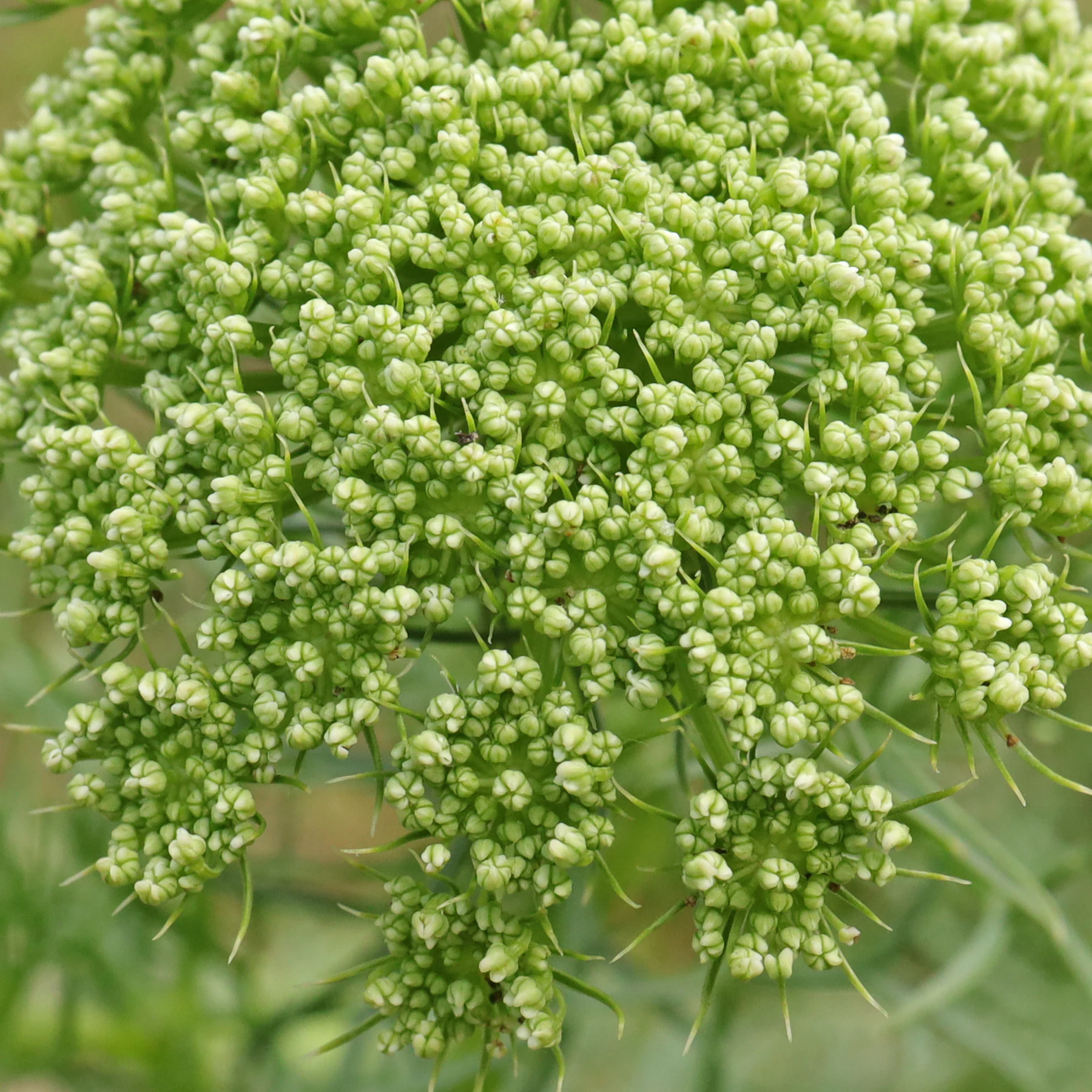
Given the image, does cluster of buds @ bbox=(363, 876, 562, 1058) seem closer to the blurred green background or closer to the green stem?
the green stem

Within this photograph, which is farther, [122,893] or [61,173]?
[122,893]

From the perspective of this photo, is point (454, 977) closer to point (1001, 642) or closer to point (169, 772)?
point (169, 772)

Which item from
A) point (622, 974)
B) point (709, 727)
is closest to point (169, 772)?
point (709, 727)

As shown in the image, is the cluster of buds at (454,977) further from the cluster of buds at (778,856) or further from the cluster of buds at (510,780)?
the cluster of buds at (778,856)

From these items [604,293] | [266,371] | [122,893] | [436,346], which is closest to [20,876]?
[122,893]

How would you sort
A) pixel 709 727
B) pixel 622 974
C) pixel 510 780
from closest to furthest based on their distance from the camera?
1. pixel 510 780
2. pixel 709 727
3. pixel 622 974

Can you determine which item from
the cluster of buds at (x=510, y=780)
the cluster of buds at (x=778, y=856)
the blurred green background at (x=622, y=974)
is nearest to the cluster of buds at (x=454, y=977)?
the cluster of buds at (x=510, y=780)

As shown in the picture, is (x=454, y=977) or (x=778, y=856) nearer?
(x=778, y=856)

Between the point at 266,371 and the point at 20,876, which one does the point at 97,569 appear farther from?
the point at 20,876

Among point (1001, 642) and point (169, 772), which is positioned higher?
point (1001, 642)
